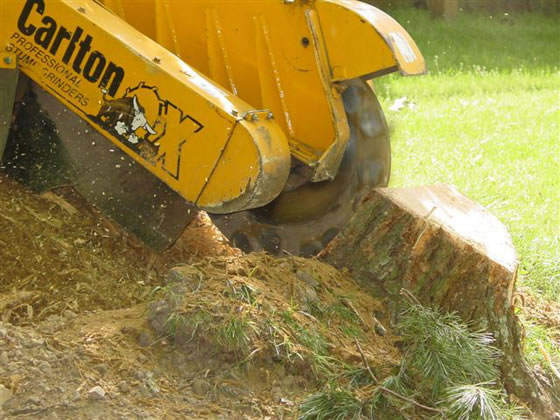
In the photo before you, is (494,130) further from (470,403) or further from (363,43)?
(470,403)

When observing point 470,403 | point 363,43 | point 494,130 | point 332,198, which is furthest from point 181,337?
point 494,130

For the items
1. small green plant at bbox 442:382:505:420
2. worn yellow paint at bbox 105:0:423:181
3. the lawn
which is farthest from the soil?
the lawn

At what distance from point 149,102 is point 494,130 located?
4762 mm

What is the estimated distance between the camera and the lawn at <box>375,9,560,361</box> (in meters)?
5.71

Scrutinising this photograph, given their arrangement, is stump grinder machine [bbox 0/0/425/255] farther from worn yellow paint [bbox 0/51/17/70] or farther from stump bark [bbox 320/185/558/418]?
stump bark [bbox 320/185/558/418]

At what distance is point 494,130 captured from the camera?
330 inches

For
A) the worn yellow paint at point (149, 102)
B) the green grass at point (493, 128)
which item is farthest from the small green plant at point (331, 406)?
the green grass at point (493, 128)

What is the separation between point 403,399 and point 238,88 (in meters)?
1.89

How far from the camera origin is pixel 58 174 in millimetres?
4695

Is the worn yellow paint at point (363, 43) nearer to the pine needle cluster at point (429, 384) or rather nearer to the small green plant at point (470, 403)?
the pine needle cluster at point (429, 384)

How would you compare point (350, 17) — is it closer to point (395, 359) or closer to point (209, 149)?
point (209, 149)

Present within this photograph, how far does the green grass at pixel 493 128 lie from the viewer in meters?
5.93

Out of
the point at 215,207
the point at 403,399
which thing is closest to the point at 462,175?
the point at 215,207

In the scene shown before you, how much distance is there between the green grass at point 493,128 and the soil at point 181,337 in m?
1.67
